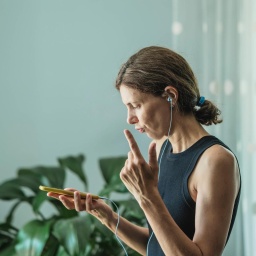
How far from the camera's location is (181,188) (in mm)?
1183

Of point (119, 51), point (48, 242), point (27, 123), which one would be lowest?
point (48, 242)

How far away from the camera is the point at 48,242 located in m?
2.03

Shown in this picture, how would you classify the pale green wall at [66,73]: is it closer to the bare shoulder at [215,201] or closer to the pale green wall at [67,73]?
the pale green wall at [67,73]

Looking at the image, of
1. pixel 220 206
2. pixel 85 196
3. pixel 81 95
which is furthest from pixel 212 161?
pixel 81 95

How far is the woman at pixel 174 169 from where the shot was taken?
107 cm

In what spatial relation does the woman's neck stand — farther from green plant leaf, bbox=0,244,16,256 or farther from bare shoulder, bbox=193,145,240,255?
green plant leaf, bbox=0,244,16,256

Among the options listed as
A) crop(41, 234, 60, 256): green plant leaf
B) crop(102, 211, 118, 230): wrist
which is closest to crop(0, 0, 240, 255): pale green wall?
crop(41, 234, 60, 256): green plant leaf

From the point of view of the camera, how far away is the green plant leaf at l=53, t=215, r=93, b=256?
187 cm

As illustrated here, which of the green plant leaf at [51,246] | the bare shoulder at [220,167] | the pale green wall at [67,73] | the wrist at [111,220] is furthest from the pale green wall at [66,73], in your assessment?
the bare shoulder at [220,167]

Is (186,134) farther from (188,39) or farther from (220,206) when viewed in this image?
(188,39)

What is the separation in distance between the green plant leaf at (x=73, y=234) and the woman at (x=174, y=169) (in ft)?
1.79

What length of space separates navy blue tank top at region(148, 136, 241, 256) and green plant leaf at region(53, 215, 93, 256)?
640 millimetres

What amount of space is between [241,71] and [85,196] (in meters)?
1.23

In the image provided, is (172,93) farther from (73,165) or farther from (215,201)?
(73,165)
